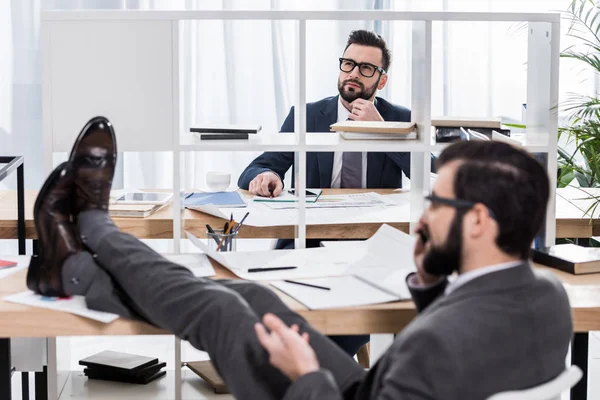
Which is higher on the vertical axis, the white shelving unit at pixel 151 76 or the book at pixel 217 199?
the white shelving unit at pixel 151 76

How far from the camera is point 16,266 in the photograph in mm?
1952

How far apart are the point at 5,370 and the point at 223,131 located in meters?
0.82

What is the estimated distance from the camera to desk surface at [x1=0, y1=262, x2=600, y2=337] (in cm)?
166

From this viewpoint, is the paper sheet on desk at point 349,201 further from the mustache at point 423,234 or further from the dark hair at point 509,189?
the dark hair at point 509,189

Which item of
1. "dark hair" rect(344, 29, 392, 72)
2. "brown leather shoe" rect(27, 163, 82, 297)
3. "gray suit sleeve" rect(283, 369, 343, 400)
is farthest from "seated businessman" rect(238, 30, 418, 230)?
"gray suit sleeve" rect(283, 369, 343, 400)

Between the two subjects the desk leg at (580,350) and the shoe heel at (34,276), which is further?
the desk leg at (580,350)

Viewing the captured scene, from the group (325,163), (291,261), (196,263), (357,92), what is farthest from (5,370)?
(357,92)

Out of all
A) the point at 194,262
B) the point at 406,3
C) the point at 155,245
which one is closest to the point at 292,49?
the point at 406,3

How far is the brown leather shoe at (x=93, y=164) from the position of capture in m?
1.79

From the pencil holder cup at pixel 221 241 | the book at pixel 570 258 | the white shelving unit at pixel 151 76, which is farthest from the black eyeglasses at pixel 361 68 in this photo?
the book at pixel 570 258

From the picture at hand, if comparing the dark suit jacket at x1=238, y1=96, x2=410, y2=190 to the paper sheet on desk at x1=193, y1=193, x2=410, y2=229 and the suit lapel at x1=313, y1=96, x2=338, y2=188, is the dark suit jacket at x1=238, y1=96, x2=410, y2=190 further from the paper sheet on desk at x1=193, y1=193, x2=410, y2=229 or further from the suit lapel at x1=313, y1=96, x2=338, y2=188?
the paper sheet on desk at x1=193, y1=193, x2=410, y2=229

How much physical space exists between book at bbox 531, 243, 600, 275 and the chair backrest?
2.25 feet

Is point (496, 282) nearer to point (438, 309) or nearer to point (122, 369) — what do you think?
point (438, 309)

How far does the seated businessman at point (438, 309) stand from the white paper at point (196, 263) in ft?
0.60
